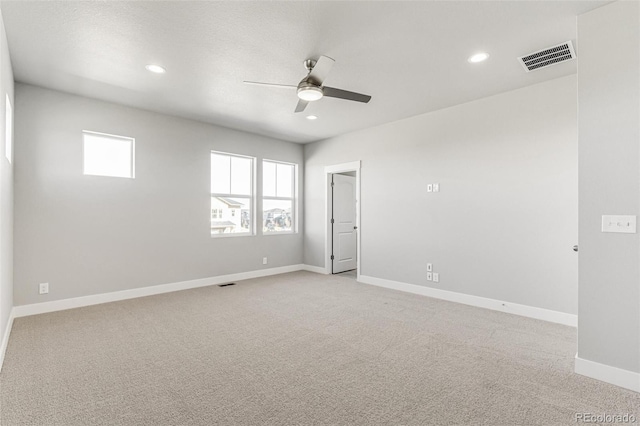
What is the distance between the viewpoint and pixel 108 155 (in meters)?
4.34

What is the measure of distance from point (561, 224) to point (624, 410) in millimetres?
2031

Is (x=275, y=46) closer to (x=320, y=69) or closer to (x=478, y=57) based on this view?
(x=320, y=69)

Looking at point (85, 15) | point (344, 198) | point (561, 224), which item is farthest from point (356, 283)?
point (85, 15)

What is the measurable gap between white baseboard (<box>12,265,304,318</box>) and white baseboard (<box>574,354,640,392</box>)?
477cm

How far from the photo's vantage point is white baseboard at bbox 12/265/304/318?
12.2 ft

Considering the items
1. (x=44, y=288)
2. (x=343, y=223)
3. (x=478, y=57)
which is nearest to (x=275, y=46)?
(x=478, y=57)

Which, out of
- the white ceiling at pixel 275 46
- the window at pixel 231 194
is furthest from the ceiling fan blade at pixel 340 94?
the window at pixel 231 194

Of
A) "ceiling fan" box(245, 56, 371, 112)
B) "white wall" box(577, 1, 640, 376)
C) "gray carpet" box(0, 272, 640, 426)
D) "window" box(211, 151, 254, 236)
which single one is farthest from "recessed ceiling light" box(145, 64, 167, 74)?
"white wall" box(577, 1, 640, 376)

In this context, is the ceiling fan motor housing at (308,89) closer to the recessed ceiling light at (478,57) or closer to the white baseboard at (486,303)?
the recessed ceiling light at (478,57)

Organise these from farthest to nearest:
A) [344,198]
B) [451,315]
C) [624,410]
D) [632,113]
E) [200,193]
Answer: [344,198]
[200,193]
[451,315]
[632,113]
[624,410]

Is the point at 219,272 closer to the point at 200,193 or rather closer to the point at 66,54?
the point at 200,193

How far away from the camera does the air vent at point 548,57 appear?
2.83 metres

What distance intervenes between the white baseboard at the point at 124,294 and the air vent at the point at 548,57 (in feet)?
16.6

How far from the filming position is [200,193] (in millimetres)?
5219
